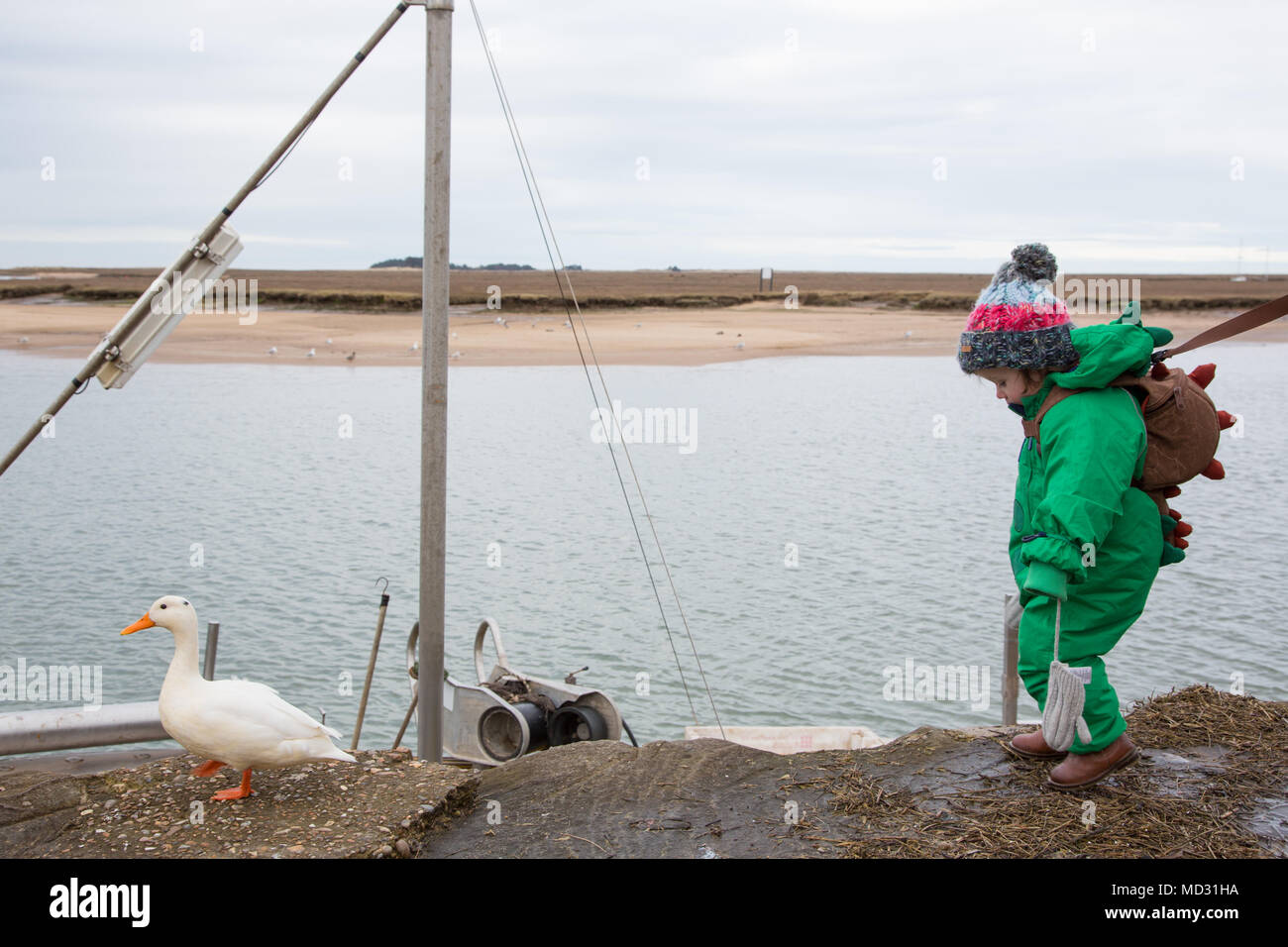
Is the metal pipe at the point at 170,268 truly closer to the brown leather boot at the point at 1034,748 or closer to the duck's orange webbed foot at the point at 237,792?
the duck's orange webbed foot at the point at 237,792

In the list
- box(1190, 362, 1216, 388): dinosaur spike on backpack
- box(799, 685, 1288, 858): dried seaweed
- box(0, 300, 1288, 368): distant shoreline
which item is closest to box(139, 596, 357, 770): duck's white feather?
box(799, 685, 1288, 858): dried seaweed

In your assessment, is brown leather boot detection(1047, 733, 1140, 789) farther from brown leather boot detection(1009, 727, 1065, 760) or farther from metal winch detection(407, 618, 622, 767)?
metal winch detection(407, 618, 622, 767)

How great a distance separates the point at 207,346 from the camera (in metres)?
41.3

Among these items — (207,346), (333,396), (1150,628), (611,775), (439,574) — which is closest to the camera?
(611,775)

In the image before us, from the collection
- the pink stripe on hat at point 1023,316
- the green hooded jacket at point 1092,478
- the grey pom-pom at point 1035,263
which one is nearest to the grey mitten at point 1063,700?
the green hooded jacket at point 1092,478

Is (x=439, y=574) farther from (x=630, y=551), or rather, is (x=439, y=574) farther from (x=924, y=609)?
(x=630, y=551)

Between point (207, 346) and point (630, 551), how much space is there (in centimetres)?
3074

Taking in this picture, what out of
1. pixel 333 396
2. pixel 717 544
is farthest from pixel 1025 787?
pixel 333 396

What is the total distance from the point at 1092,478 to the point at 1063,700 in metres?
0.76

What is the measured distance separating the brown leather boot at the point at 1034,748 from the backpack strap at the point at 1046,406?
4.26 feet

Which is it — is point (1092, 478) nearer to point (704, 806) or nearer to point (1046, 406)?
point (1046, 406)

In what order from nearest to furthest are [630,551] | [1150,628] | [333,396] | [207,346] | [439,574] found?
[439,574] → [1150,628] → [630,551] → [333,396] → [207,346]

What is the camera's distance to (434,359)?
680 centimetres

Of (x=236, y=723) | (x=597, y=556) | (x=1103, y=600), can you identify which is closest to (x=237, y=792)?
(x=236, y=723)
